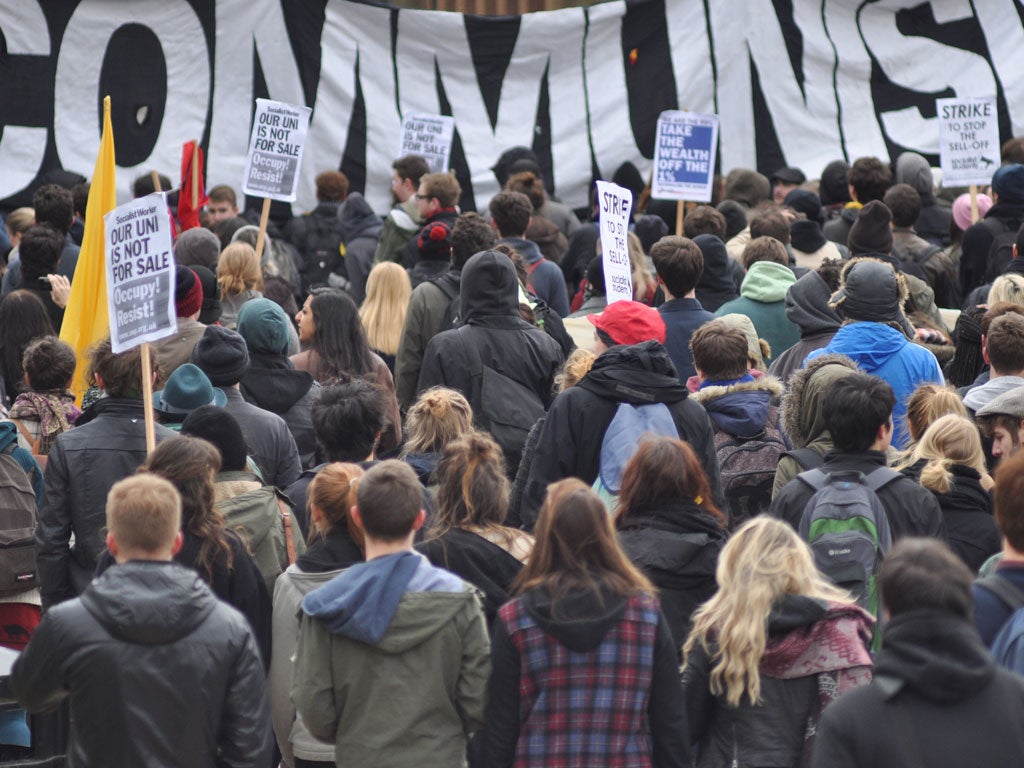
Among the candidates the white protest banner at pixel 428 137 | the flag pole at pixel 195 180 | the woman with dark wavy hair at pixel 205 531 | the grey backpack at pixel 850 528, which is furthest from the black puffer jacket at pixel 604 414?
the white protest banner at pixel 428 137

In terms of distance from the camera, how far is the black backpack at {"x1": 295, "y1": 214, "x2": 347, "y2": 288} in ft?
39.4

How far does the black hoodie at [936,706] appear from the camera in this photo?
10.2 feet

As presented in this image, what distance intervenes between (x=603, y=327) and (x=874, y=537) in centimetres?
152

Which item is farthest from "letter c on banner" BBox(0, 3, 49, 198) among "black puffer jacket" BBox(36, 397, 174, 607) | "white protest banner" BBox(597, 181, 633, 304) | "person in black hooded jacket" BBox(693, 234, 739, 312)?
"black puffer jacket" BBox(36, 397, 174, 607)

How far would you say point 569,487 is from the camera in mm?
4105

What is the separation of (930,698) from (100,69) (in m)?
11.8

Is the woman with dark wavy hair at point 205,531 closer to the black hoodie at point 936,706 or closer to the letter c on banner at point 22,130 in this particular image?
the black hoodie at point 936,706

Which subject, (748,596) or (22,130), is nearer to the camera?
(748,596)

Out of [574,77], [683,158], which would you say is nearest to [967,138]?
[683,158]

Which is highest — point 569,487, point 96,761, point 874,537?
point 569,487

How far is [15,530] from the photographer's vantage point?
573 centimetres

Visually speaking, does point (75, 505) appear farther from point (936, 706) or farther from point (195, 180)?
point (195, 180)

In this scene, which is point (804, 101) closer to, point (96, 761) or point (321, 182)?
point (321, 182)

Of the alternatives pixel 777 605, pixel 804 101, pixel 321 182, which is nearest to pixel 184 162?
pixel 321 182
